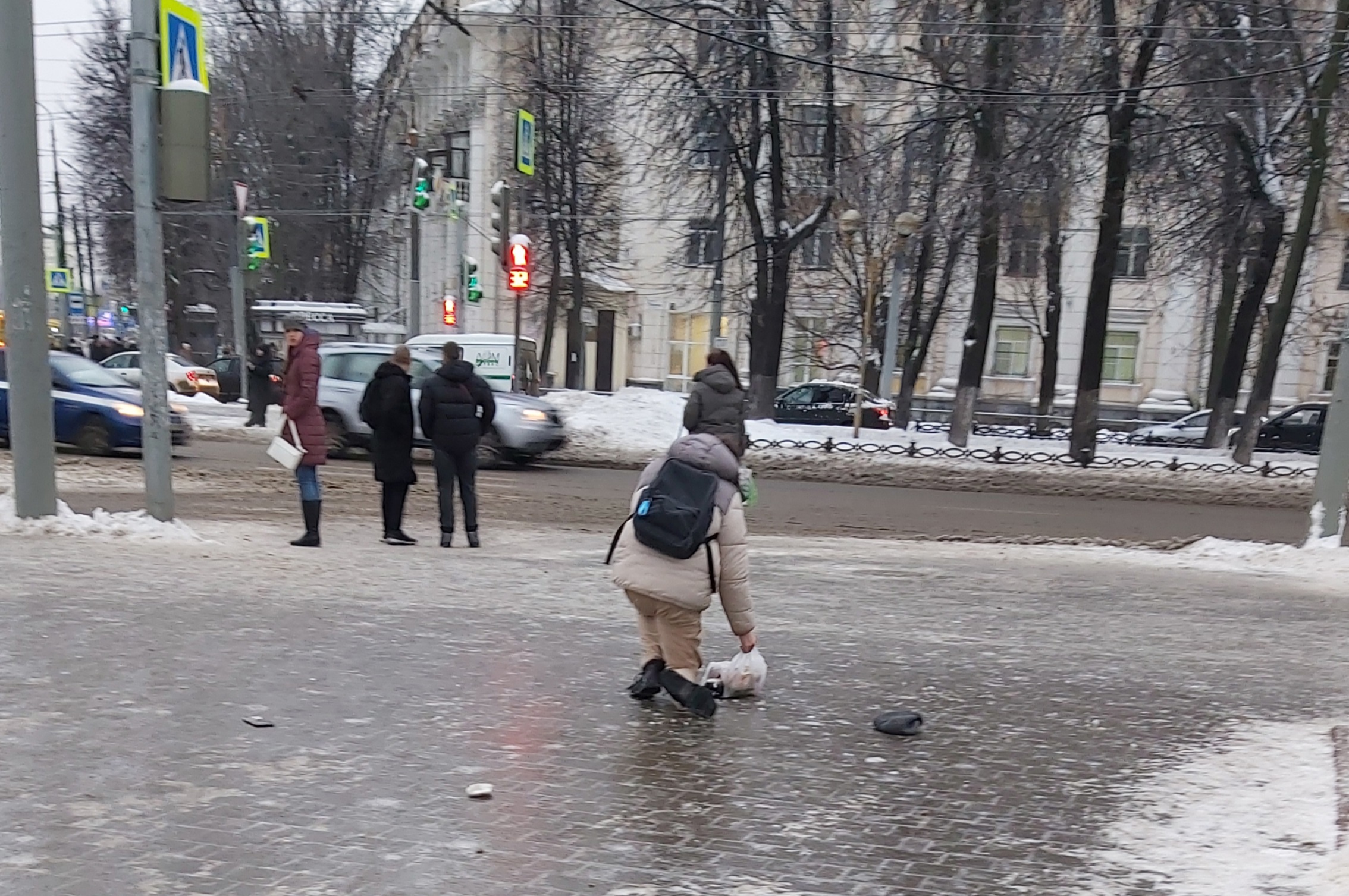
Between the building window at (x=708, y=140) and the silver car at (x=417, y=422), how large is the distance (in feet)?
29.9

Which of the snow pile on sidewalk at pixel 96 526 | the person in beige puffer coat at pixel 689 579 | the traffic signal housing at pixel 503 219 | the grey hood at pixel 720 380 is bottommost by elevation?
the snow pile on sidewalk at pixel 96 526

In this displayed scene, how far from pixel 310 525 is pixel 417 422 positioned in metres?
7.01

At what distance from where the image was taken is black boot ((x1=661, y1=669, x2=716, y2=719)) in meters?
5.45

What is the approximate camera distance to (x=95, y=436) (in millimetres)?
15828

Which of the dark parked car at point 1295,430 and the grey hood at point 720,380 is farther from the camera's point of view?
the dark parked car at point 1295,430

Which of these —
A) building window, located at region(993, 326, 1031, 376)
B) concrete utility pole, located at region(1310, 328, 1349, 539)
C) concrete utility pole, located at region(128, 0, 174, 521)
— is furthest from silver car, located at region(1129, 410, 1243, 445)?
concrete utility pole, located at region(128, 0, 174, 521)

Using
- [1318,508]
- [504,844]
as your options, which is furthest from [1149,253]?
[504,844]

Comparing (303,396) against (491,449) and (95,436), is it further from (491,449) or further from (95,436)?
(95,436)

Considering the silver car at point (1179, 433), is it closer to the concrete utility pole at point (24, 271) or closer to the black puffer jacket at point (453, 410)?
the black puffer jacket at point (453, 410)

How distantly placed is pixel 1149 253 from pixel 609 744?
76.6ft

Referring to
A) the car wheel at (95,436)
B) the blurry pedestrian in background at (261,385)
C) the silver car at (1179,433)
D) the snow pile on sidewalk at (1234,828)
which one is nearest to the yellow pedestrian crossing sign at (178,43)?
the car wheel at (95,436)

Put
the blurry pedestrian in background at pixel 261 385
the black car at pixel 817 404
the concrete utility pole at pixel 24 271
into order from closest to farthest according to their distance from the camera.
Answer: the concrete utility pole at pixel 24 271
the blurry pedestrian in background at pixel 261 385
the black car at pixel 817 404

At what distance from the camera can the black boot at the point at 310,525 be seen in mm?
9727

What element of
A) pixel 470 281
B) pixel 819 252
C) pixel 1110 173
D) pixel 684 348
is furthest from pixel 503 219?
pixel 684 348
